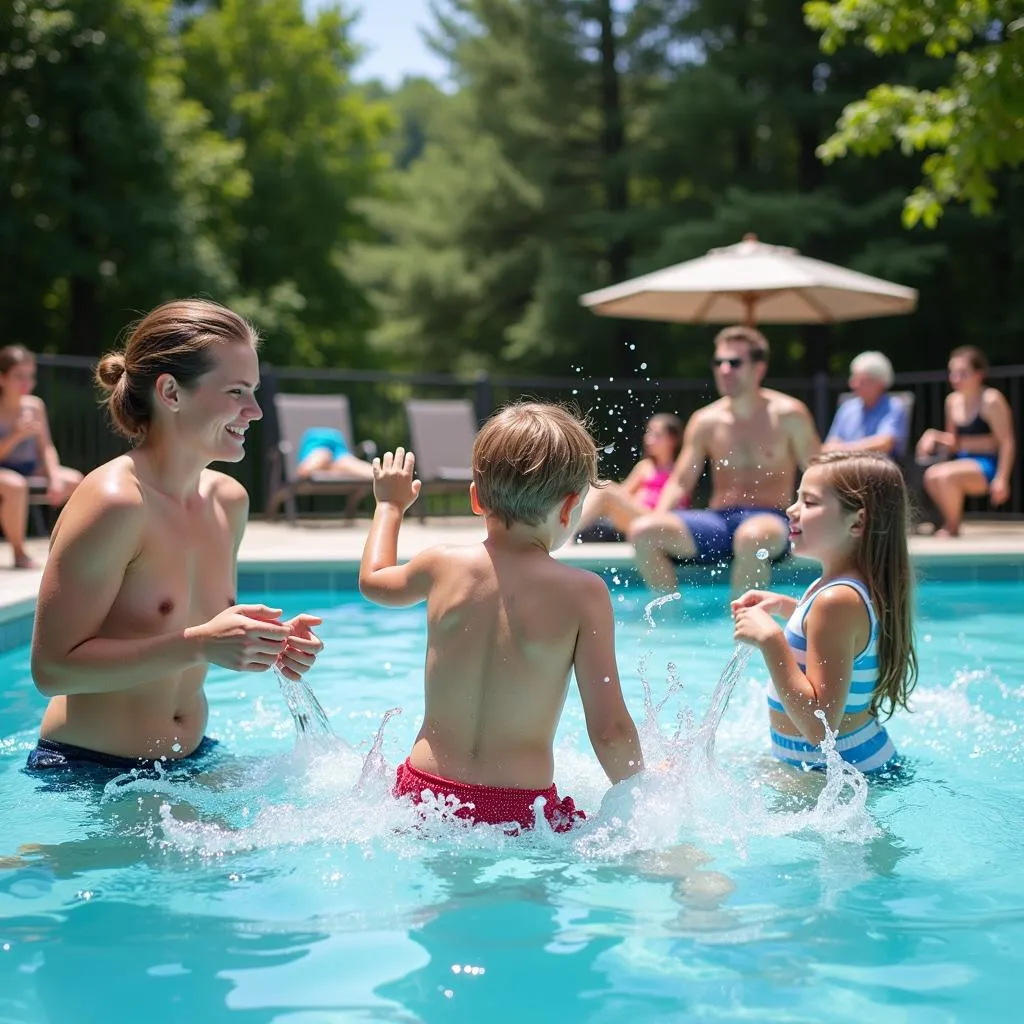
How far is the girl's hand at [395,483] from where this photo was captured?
3035 mm

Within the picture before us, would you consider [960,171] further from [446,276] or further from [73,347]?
[73,347]

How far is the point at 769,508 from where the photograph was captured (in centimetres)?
700

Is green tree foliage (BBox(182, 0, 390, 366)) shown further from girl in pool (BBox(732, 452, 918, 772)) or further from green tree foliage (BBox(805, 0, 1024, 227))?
girl in pool (BBox(732, 452, 918, 772))

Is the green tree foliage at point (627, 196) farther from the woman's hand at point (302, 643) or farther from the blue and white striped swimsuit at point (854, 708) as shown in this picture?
the woman's hand at point (302, 643)

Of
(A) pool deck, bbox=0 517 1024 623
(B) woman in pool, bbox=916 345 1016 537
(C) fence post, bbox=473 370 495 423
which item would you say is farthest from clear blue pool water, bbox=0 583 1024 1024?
(C) fence post, bbox=473 370 495 423

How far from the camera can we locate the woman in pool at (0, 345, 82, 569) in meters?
8.11

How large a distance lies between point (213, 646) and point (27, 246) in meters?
18.6

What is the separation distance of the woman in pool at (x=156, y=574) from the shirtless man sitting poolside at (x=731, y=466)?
12.5ft

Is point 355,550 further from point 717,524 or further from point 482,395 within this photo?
point 482,395

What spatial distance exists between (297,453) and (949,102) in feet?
21.1

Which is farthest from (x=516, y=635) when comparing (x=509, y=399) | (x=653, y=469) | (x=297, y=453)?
(x=509, y=399)

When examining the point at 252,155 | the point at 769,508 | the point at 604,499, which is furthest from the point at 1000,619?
the point at 252,155

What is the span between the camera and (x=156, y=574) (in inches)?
118

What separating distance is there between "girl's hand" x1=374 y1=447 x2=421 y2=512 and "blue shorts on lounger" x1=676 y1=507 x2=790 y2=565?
154 inches
